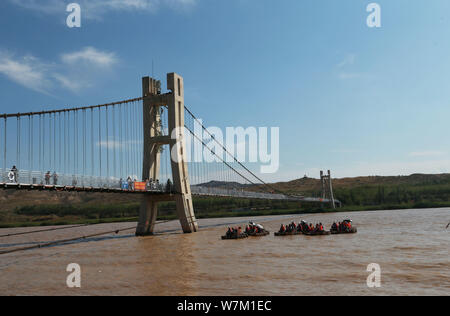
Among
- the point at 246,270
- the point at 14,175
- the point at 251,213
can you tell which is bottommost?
the point at 251,213

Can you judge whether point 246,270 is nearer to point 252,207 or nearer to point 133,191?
point 133,191

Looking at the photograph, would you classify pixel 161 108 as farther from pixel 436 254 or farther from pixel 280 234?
pixel 436 254

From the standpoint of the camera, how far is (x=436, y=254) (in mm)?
20375

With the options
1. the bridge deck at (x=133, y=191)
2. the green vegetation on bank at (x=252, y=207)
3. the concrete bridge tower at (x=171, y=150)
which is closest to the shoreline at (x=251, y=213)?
the green vegetation on bank at (x=252, y=207)

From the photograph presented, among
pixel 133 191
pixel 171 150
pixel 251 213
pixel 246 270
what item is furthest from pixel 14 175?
pixel 251 213

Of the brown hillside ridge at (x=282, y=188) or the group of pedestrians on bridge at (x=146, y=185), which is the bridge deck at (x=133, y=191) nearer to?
the group of pedestrians on bridge at (x=146, y=185)

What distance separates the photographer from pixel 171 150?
39938mm

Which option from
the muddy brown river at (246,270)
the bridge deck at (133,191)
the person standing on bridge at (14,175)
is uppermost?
the person standing on bridge at (14,175)

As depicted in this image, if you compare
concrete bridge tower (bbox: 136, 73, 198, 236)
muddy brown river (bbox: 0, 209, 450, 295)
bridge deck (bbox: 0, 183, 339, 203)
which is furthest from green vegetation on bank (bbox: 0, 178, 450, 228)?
muddy brown river (bbox: 0, 209, 450, 295)

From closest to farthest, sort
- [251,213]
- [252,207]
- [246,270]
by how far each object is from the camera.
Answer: [246,270], [251,213], [252,207]

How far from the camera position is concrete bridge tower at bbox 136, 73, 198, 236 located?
3988 cm

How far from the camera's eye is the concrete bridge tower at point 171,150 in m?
39.9

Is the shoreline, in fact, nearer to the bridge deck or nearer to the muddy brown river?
the bridge deck
